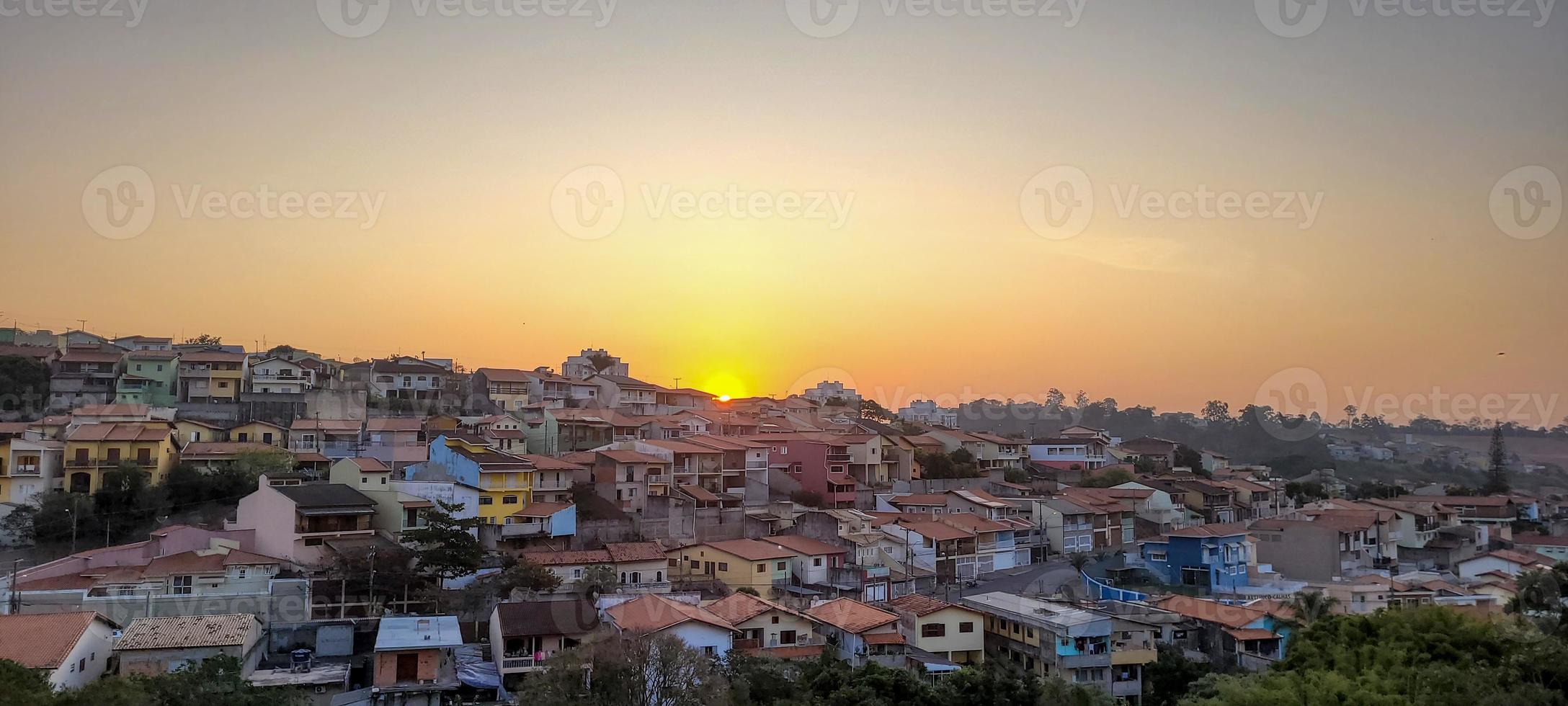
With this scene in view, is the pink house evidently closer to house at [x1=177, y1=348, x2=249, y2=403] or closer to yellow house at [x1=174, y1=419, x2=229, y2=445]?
yellow house at [x1=174, y1=419, x2=229, y2=445]

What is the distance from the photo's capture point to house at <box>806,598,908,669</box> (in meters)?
19.0

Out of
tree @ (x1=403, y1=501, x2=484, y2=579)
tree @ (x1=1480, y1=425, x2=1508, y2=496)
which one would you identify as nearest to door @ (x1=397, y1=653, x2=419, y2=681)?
tree @ (x1=403, y1=501, x2=484, y2=579)

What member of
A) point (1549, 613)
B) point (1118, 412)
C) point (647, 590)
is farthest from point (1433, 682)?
point (1118, 412)

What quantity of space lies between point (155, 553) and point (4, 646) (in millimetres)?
7179

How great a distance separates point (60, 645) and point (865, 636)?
500 inches

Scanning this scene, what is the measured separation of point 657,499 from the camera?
26.4 metres

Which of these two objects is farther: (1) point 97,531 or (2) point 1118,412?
(2) point 1118,412

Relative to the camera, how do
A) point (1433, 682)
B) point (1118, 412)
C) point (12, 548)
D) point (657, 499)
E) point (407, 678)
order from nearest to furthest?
point (1433, 682) → point (407, 678) → point (12, 548) → point (657, 499) → point (1118, 412)

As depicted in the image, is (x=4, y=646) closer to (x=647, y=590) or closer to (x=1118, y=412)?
(x=647, y=590)

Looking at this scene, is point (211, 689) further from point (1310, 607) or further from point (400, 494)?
point (1310, 607)

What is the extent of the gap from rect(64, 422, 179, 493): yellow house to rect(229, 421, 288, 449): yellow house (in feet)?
9.94

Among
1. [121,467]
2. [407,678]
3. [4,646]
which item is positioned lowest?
[407,678]

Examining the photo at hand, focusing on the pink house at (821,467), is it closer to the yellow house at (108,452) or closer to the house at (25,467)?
the yellow house at (108,452)

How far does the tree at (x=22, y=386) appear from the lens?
3019 cm
